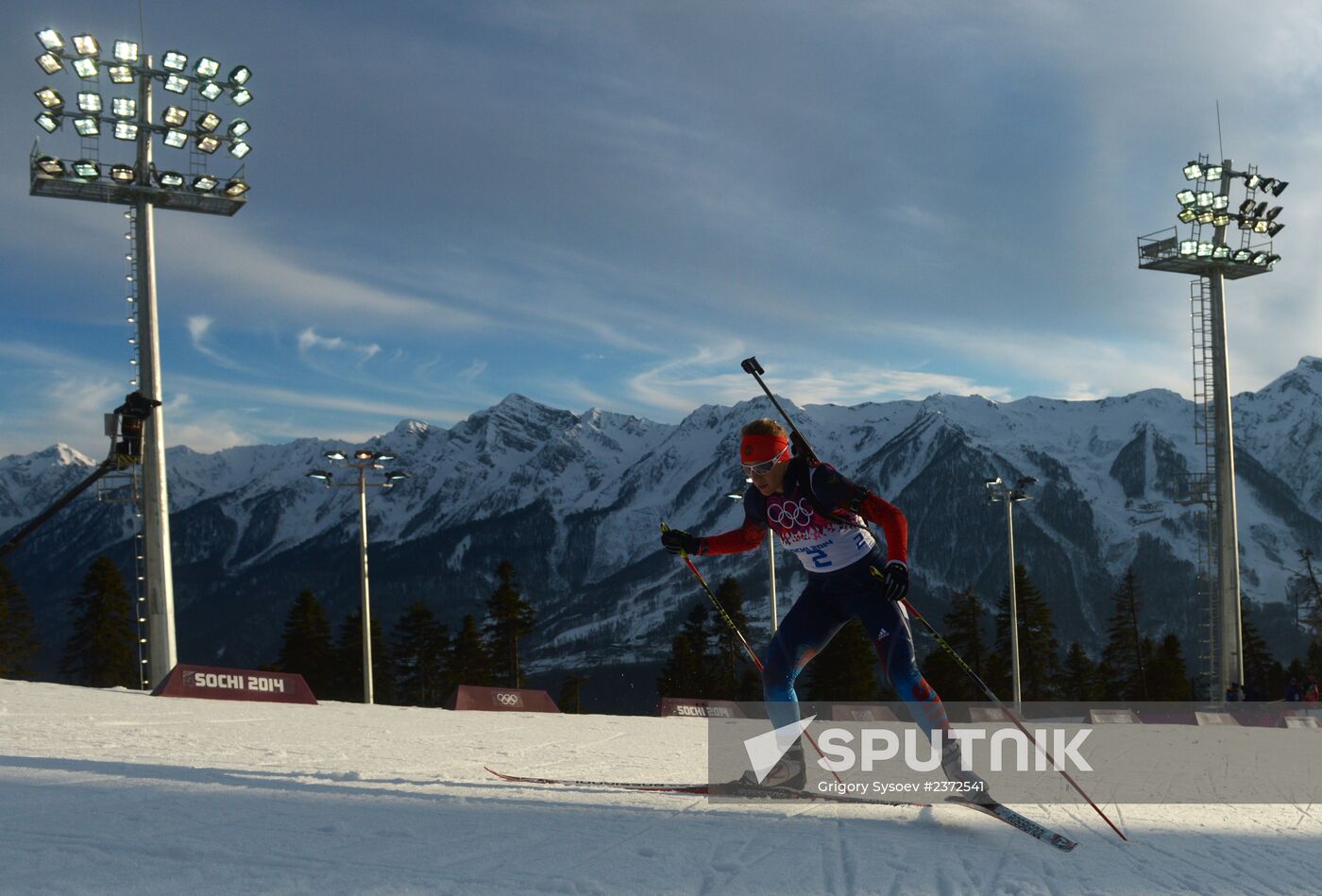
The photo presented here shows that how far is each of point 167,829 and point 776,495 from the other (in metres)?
3.66

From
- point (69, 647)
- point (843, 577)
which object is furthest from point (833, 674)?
point (843, 577)

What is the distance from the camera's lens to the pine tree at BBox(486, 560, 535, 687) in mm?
63562

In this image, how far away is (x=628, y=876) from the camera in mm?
4332

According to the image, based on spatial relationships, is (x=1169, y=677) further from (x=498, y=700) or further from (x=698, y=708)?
(x=498, y=700)

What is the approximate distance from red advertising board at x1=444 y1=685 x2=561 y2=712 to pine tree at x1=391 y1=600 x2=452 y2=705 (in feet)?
151

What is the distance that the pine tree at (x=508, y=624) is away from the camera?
209 feet

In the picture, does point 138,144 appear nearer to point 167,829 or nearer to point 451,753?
point 451,753

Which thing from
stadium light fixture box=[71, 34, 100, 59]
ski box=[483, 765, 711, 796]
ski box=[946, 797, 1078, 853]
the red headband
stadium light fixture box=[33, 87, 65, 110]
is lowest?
ski box=[483, 765, 711, 796]

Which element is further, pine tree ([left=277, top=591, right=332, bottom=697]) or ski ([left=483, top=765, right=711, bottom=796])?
pine tree ([left=277, top=591, right=332, bottom=697])

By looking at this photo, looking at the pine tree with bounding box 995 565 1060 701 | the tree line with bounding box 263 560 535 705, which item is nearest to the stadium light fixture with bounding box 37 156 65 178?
the tree line with bounding box 263 560 535 705

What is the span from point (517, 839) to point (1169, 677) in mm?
73646

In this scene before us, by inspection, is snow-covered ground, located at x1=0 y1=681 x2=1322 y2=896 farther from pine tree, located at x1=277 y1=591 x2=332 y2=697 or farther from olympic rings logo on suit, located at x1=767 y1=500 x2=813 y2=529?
pine tree, located at x1=277 y1=591 x2=332 y2=697

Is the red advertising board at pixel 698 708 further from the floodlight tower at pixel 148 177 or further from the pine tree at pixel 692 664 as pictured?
the pine tree at pixel 692 664

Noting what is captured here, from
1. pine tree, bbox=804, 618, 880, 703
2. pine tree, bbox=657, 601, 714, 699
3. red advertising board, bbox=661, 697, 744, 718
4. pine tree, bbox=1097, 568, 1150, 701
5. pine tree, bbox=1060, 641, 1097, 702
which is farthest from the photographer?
pine tree, bbox=1060, 641, 1097, 702
